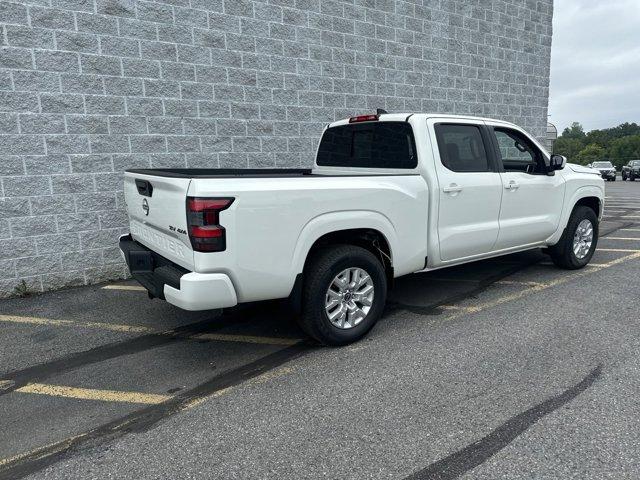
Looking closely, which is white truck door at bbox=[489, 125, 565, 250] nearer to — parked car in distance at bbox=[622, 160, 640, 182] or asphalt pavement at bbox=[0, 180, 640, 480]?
asphalt pavement at bbox=[0, 180, 640, 480]

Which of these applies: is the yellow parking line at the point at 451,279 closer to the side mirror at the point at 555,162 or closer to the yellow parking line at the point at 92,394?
the side mirror at the point at 555,162

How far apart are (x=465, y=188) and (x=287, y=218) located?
208 centimetres

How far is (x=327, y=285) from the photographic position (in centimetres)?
383

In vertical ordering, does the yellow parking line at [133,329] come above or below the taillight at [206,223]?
below

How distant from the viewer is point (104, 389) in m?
3.46

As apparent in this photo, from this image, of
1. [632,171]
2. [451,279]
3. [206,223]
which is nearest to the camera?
[206,223]

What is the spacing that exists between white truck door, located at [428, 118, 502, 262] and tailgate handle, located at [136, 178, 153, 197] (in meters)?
2.54

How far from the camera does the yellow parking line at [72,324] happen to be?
4.62 meters

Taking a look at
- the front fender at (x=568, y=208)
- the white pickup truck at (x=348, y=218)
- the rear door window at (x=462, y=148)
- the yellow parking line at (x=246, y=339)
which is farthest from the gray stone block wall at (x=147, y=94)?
the front fender at (x=568, y=208)

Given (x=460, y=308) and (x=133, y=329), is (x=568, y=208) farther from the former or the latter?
(x=133, y=329)

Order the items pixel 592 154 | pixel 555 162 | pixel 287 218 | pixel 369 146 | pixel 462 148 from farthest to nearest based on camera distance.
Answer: pixel 592 154 < pixel 555 162 < pixel 369 146 < pixel 462 148 < pixel 287 218

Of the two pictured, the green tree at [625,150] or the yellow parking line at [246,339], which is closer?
the yellow parking line at [246,339]

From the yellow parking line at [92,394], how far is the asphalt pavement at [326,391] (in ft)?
0.05

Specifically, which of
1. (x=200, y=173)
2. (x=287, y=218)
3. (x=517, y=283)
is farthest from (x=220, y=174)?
(x=517, y=283)
